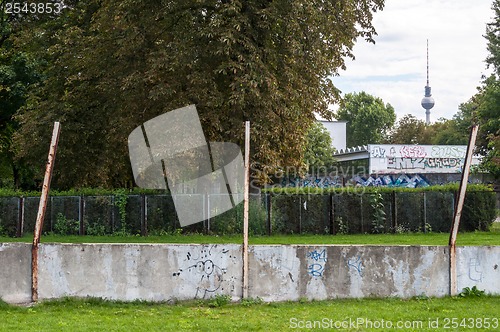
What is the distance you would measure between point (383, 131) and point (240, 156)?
97.8 metres

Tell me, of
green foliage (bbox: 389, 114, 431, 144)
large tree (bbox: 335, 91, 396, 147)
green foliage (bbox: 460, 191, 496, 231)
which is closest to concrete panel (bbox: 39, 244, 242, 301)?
green foliage (bbox: 460, 191, 496, 231)

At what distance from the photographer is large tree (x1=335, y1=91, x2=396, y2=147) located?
382ft

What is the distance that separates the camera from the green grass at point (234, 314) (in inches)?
362

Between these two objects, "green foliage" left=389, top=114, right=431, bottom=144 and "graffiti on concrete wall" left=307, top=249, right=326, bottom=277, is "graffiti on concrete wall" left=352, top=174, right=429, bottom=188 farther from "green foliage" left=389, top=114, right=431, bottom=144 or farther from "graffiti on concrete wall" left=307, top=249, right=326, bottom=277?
"graffiti on concrete wall" left=307, top=249, right=326, bottom=277

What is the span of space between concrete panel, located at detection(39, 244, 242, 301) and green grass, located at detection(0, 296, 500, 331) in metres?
0.21

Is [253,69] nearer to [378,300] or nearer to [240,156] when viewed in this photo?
[240,156]

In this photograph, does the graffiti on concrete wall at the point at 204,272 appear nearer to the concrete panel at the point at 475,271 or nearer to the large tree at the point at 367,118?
the concrete panel at the point at 475,271

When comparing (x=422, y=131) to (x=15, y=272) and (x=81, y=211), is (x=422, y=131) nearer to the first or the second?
(x=81, y=211)

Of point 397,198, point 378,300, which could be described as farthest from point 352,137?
point 378,300

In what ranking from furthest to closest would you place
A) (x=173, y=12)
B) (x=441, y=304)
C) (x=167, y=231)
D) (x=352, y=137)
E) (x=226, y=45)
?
1. (x=352, y=137)
2. (x=167, y=231)
3. (x=173, y=12)
4. (x=226, y=45)
5. (x=441, y=304)

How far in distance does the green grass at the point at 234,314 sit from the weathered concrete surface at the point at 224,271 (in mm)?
212

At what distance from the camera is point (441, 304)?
10609 millimetres

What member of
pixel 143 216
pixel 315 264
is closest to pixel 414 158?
pixel 143 216

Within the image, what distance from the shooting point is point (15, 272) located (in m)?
10.7
